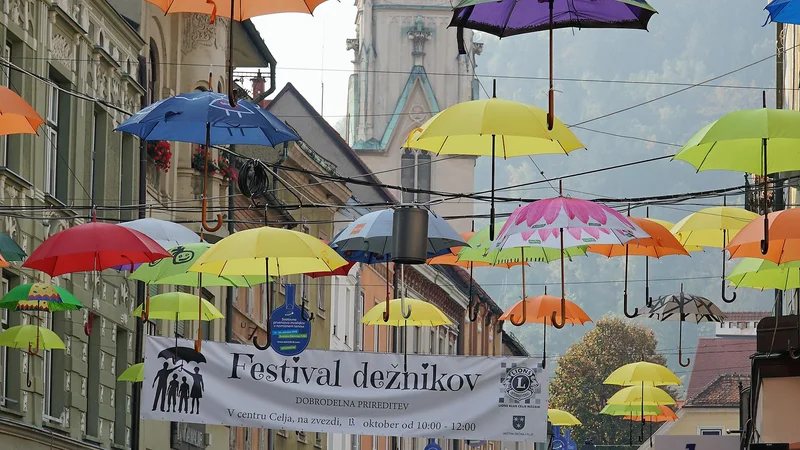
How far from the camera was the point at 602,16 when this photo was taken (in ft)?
45.3

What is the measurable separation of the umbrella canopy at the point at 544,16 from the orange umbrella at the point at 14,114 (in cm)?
354

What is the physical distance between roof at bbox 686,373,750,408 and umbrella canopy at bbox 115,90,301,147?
55466 millimetres

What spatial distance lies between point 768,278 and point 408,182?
259 feet

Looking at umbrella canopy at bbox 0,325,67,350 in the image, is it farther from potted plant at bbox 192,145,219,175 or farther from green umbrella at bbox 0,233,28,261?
potted plant at bbox 192,145,219,175

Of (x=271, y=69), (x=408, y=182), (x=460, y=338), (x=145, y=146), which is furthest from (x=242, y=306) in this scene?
(x=408, y=182)

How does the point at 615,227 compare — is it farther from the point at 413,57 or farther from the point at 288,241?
the point at 413,57

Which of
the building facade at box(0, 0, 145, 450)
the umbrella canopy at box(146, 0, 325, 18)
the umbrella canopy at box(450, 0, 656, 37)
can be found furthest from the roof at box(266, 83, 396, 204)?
the umbrella canopy at box(146, 0, 325, 18)

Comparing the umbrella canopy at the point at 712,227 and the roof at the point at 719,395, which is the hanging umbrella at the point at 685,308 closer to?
the umbrella canopy at the point at 712,227

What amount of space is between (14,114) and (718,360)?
2945 inches

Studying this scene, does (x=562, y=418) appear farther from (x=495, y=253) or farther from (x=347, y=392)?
(x=495, y=253)

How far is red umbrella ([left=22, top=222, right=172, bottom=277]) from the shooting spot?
1708cm

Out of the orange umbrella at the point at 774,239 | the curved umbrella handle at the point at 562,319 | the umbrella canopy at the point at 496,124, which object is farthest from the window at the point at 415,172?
the orange umbrella at the point at 774,239

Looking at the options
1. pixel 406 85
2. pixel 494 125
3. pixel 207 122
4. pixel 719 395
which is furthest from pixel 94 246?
pixel 406 85

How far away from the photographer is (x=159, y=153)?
32562 millimetres
